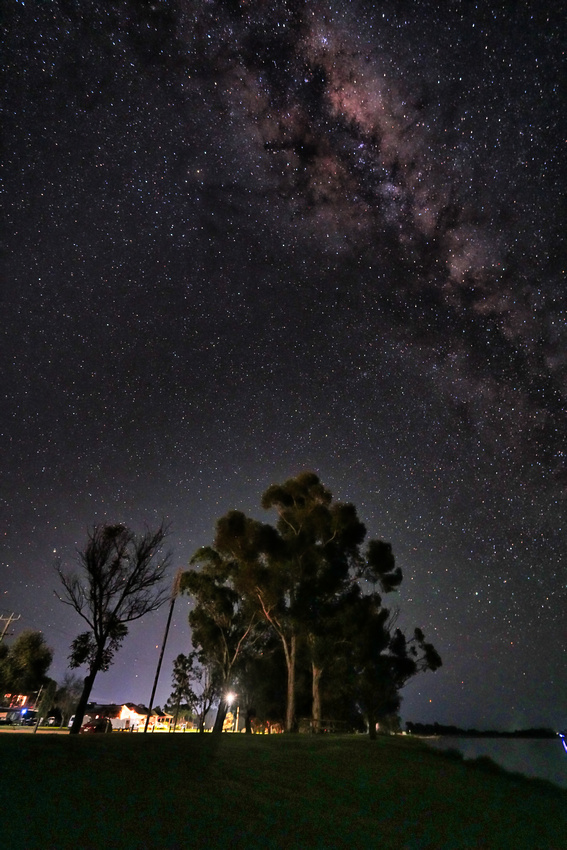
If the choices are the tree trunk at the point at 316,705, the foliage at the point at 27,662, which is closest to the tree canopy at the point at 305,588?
the tree trunk at the point at 316,705

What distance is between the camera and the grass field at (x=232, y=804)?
13.8ft

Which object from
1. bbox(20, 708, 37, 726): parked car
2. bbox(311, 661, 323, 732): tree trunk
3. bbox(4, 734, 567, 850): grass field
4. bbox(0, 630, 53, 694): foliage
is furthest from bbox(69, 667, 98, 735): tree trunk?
bbox(0, 630, 53, 694): foliage

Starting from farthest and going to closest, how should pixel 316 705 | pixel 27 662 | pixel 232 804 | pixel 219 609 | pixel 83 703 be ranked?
pixel 27 662 < pixel 219 609 < pixel 316 705 < pixel 83 703 < pixel 232 804

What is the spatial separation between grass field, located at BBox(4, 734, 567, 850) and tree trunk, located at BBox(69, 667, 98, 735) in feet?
29.4

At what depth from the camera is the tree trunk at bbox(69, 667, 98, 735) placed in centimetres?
1658

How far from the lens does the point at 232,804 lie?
550 centimetres

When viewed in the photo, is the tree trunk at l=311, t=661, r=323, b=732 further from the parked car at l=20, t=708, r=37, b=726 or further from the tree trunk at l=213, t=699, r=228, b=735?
the parked car at l=20, t=708, r=37, b=726

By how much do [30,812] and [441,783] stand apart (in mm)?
9907

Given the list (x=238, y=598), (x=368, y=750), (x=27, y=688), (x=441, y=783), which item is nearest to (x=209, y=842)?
(x=441, y=783)

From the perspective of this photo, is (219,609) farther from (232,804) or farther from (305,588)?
(232,804)

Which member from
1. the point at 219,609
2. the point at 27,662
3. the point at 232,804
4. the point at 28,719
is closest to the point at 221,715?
the point at 219,609

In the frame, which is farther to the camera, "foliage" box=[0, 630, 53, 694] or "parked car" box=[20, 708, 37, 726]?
"foliage" box=[0, 630, 53, 694]

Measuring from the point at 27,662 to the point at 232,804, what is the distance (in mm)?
58786

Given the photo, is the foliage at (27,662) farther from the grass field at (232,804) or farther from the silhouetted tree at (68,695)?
the grass field at (232,804)
